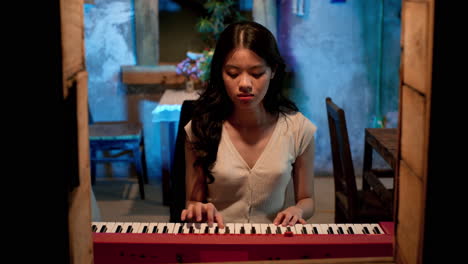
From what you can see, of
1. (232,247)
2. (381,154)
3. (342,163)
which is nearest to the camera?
(232,247)

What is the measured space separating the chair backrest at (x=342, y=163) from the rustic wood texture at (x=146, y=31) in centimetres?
255

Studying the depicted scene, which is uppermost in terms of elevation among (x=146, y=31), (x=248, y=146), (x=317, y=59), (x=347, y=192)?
(x=146, y=31)

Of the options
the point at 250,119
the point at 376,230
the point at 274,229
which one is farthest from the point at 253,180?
the point at 376,230

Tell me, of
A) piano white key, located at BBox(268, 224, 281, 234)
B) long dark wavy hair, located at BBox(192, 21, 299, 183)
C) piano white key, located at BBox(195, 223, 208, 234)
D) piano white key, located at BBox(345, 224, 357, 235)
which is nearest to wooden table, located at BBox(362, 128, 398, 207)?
long dark wavy hair, located at BBox(192, 21, 299, 183)

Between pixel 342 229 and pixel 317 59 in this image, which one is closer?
pixel 342 229

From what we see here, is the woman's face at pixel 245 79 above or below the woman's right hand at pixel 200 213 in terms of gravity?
above

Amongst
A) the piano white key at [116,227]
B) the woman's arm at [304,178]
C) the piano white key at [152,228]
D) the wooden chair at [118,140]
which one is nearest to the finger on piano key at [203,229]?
the piano white key at [152,228]

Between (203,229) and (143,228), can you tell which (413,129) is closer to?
(203,229)

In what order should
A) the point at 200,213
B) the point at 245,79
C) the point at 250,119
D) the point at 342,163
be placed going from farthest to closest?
the point at 342,163, the point at 250,119, the point at 245,79, the point at 200,213

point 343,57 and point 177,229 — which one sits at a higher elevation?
point 343,57

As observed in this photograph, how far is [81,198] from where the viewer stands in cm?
106

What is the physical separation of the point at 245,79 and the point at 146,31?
364 cm

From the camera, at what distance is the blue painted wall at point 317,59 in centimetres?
552

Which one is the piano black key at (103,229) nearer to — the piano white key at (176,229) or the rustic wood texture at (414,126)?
the piano white key at (176,229)
